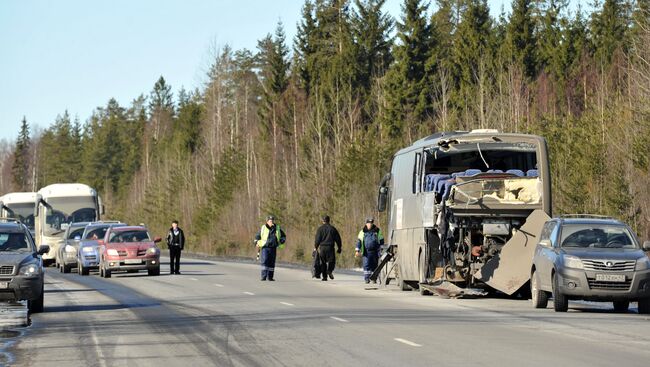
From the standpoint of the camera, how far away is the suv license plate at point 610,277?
Result: 23672mm

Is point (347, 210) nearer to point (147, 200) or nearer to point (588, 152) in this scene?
point (588, 152)

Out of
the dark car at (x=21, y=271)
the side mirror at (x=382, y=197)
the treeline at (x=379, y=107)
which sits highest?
the treeline at (x=379, y=107)

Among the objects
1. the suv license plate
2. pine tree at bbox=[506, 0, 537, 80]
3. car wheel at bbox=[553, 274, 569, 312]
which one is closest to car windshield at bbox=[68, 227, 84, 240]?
car wheel at bbox=[553, 274, 569, 312]

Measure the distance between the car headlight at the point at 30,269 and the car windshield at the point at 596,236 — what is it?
10.0m

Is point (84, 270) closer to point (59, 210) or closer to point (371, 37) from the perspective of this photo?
point (59, 210)

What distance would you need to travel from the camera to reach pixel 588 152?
4372 centimetres

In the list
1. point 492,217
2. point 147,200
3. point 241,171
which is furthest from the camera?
point 147,200

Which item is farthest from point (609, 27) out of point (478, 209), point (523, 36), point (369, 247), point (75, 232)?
point (478, 209)

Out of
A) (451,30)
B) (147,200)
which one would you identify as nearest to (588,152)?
(451,30)

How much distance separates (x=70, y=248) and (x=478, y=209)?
24701mm

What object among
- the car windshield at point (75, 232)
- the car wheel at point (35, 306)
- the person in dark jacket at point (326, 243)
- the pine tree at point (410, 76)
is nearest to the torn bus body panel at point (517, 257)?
the car wheel at point (35, 306)

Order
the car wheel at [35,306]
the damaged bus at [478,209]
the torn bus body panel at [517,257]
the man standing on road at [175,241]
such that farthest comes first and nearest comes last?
the man standing on road at [175,241] → the damaged bus at [478,209] → the torn bus body panel at [517,257] → the car wheel at [35,306]

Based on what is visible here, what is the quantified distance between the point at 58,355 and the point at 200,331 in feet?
11.6

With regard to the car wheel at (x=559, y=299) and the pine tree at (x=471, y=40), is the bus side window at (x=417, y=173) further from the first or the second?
the pine tree at (x=471, y=40)
